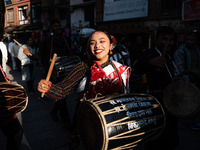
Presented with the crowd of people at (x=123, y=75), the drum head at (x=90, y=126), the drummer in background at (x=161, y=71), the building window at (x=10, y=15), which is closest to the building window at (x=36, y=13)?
the building window at (x=10, y=15)

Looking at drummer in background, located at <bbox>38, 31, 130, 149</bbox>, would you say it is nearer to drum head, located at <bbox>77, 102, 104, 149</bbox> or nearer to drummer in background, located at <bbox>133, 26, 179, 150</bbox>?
drum head, located at <bbox>77, 102, 104, 149</bbox>

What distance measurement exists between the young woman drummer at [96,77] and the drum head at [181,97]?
650 millimetres

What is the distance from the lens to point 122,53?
13.1ft

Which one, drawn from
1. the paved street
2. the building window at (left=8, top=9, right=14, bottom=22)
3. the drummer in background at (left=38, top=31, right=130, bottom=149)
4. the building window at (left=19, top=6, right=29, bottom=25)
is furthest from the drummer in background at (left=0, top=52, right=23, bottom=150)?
the building window at (left=8, top=9, right=14, bottom=22)

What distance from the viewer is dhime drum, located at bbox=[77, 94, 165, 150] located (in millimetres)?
1551

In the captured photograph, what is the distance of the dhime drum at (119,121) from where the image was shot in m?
1.55

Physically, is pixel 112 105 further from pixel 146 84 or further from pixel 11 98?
pixel 11 98

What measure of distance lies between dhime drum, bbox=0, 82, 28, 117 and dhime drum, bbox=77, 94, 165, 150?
971 mm

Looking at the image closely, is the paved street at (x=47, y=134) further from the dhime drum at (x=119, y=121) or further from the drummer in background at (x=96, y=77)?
the dhime drum at (x=119, y=121)

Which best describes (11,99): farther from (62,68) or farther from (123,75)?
(123,75)

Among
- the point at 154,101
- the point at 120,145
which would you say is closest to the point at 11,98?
the point at 120,145

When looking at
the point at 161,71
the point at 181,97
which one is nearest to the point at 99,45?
the point at 161,71

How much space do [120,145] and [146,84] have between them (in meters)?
1.19

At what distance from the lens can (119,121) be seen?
1617 millimetres
